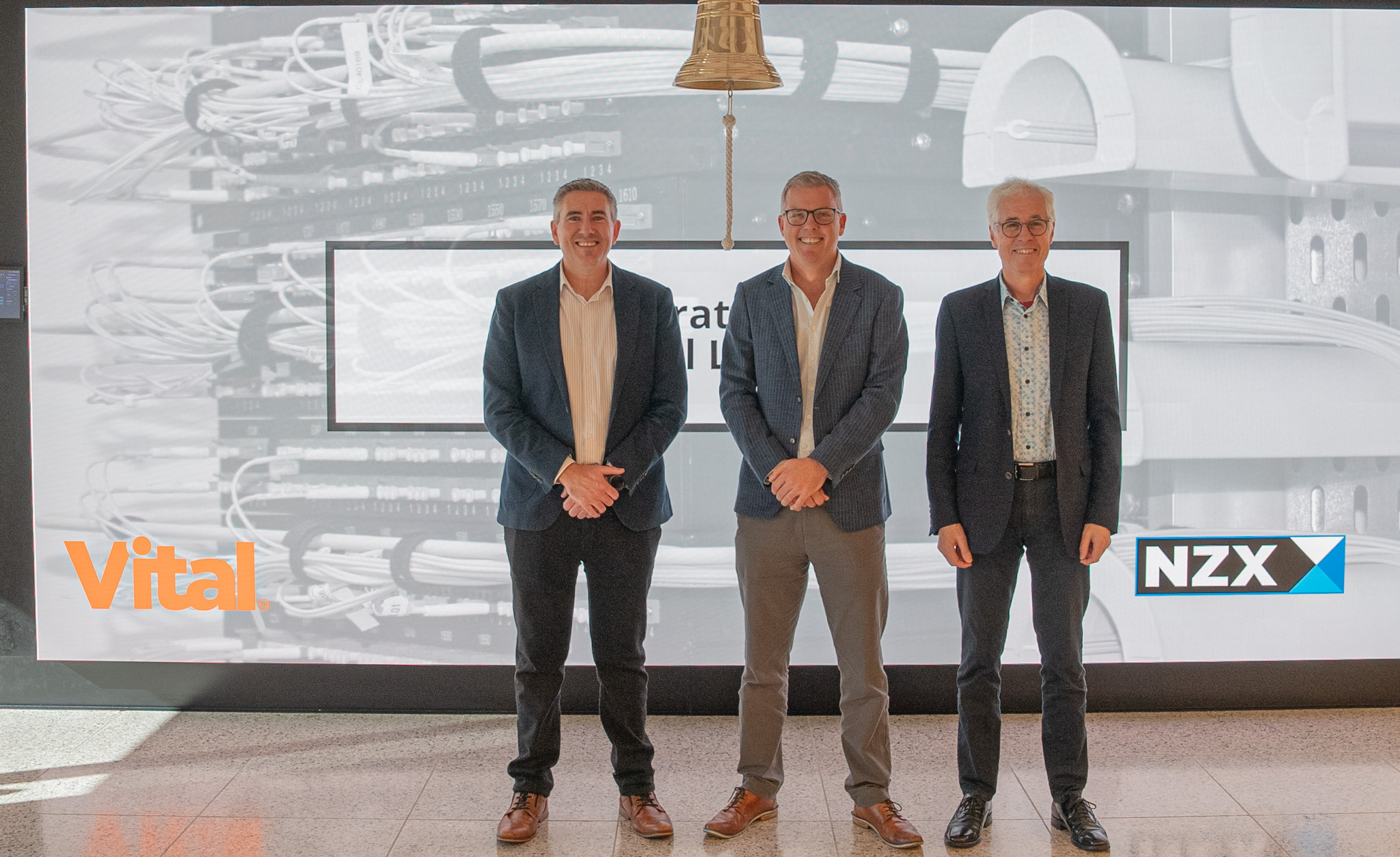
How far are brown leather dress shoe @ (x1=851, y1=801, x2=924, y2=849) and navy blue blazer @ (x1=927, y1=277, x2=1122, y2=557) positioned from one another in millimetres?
725

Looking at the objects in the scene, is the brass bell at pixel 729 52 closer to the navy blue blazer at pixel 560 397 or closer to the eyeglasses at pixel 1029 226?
the eyeglasses at pixel 1029 226

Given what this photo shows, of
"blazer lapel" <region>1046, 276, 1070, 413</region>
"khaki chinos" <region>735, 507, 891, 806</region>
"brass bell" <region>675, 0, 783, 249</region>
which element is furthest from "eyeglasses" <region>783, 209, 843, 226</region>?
"khaki chinos" <region>735, 507, 891, 806</region>

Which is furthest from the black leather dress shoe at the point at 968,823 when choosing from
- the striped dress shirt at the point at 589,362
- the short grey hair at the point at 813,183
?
the short grey hair at the point at 813,183

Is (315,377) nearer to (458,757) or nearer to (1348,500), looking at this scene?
(458,757)

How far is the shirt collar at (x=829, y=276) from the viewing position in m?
2.86

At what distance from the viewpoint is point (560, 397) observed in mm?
2854

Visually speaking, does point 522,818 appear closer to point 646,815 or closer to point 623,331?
point 646,815

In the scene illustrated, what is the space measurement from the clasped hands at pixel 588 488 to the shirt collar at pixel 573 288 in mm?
469

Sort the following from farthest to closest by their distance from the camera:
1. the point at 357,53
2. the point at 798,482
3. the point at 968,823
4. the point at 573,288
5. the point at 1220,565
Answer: the point at 1220,565
the point at 357,53
the point at 573,288
the point at 968,823
the point at 798,482

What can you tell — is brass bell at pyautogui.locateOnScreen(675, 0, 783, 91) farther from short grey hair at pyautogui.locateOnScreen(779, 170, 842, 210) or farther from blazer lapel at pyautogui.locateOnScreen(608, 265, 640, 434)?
blazer lapel at pyautogui.locateOnScreen(608, 265, 640, 434)

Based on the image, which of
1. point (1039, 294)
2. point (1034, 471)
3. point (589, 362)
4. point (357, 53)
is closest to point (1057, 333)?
point (1039, 294)

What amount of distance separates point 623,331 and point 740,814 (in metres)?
1.33

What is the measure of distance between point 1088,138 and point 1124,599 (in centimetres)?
164

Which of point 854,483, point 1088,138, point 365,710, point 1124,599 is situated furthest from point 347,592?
point 1088,138
